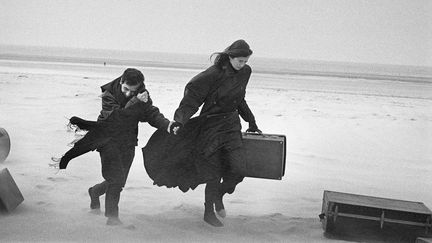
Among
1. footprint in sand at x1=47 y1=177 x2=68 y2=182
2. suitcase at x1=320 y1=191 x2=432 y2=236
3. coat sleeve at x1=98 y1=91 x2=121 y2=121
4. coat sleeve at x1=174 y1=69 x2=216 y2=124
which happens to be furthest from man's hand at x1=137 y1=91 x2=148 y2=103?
footprint in sand at x1=47 y1=177 x2=68 y2=182

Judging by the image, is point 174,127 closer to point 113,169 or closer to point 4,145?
point 113,169

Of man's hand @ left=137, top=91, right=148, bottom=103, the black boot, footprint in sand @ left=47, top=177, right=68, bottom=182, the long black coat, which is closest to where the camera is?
man's hand @ left=137, top=91, right=148, bottom=103

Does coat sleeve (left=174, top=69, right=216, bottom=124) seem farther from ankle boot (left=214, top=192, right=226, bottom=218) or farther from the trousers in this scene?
ankle boot (left=214, top=192, right=226, bottom=218)

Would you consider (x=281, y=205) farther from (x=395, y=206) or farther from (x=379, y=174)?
(x=379, y=174)

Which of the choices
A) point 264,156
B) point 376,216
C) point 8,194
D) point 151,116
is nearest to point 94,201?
point 8,194

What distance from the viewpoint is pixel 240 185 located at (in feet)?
18.4

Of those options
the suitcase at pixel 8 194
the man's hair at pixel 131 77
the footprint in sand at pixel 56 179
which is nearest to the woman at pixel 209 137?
the man's hair at pixel 131 77

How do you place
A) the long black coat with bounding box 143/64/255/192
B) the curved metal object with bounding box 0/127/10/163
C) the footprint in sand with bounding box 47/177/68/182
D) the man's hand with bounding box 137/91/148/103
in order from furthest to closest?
the curved metal object with bounding box 0/127/10/163 → the footprint in sand with bounding box 47/177/68/182 → the long black coat with bounding box 143/64/255/192 → the man's hand with bounding box 137/91/148/103

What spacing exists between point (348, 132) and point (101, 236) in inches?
261

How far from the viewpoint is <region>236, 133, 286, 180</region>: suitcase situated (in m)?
4.31

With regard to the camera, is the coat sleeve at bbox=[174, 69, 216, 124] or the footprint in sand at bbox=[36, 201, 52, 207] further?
the footprint in sand at bbox=[36, 201, 52, 207]

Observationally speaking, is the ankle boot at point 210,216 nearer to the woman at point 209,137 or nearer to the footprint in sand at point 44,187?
the woman at point 209,137

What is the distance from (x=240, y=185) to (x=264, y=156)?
4.45 feet

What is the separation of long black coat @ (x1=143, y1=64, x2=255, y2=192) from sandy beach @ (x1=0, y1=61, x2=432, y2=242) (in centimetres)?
39
